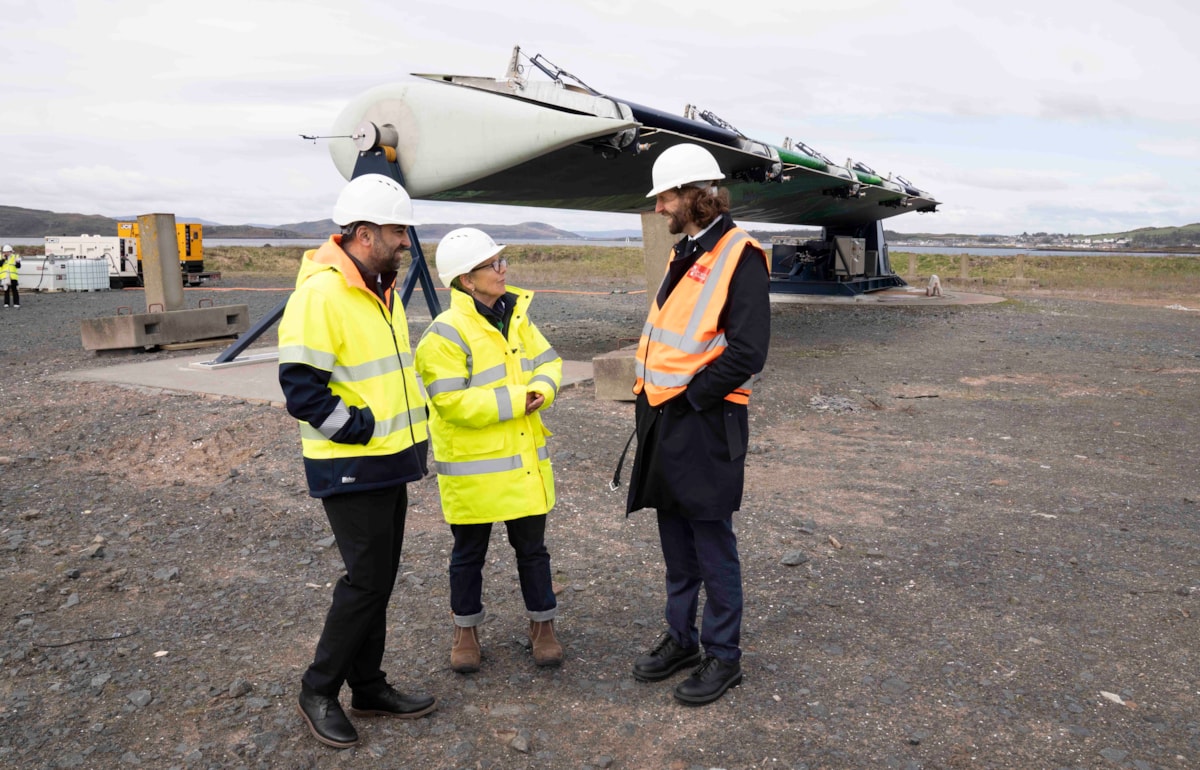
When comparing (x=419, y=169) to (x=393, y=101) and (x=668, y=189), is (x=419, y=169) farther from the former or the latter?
(x=668, y=189)

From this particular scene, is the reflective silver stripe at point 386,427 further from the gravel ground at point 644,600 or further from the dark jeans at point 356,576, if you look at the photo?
the gravel ground at point 644,600

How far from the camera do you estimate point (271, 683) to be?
3578 millimetres

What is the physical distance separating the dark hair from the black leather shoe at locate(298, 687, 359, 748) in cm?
221

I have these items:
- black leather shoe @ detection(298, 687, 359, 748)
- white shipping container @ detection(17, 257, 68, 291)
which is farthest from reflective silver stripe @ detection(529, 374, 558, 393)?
white shipping container @ detection(17, 257, 68, 291)

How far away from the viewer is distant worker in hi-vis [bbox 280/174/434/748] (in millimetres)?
2949

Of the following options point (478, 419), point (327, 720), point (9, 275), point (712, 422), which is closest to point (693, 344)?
point (712, 422)

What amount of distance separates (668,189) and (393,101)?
7.00 m

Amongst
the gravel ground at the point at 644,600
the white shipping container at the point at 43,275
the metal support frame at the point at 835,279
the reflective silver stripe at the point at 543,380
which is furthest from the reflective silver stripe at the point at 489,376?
the white shipping container at the point at 43,275

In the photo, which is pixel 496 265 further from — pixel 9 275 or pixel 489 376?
pixel 9 275

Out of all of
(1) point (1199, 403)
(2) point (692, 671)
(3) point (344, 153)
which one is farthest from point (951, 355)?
(2) point (692, 671)

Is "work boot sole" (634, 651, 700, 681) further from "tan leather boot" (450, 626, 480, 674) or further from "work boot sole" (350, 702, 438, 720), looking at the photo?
"work boot sole" (350, 702, 438, 720)

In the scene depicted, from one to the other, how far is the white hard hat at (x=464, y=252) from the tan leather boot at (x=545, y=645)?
57.7 inches

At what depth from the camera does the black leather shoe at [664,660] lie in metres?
3.59

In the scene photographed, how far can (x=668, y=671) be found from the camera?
3615 millimetres
